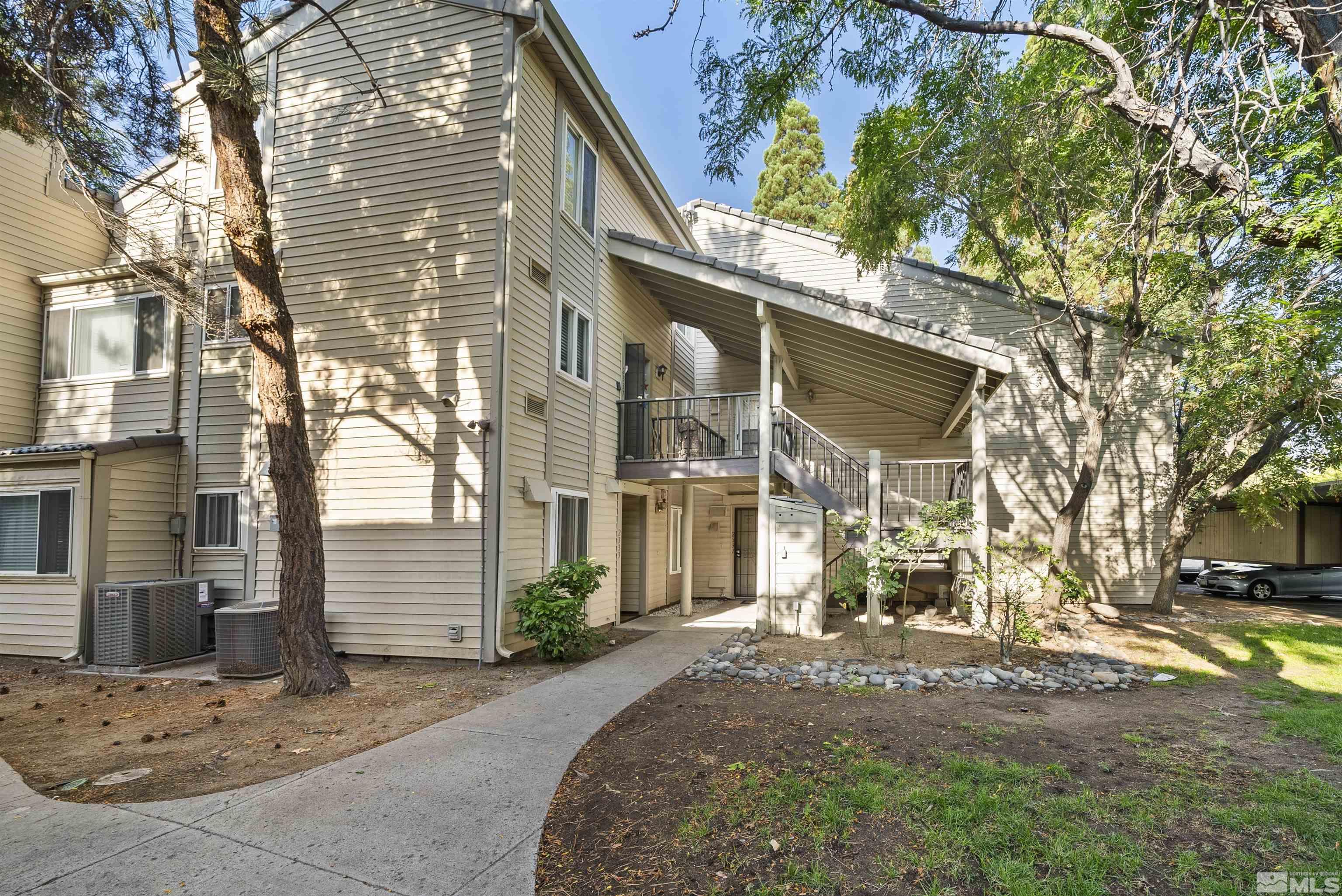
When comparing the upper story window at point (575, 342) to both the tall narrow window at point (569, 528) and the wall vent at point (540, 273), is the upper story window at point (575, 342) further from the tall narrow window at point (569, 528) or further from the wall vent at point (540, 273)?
the tall narrow window at point (569, 528)

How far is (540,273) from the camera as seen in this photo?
9008 millimetres

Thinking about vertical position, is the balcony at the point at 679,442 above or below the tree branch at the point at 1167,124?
below

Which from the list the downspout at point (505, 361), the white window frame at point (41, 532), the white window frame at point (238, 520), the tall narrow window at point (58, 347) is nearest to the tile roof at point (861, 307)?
the downspout at point (505, 361)

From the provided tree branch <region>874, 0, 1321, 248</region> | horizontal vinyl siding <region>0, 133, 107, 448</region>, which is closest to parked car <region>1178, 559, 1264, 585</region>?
tree branch <region>874, 0, 1321, 248</region>

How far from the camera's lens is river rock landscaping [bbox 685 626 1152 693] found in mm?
7027

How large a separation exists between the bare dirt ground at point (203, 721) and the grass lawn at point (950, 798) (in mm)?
1870

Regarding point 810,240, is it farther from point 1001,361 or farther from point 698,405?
point 1001,361

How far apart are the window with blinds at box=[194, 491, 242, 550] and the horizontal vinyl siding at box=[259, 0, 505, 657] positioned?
0.77 meters

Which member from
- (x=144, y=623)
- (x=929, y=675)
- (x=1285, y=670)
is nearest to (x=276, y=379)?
(x=144, y=623)

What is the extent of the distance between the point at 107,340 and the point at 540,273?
7030 millimetres

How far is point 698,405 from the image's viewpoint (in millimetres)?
14727

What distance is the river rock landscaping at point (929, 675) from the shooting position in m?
7.03

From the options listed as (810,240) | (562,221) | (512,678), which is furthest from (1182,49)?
(810,240)

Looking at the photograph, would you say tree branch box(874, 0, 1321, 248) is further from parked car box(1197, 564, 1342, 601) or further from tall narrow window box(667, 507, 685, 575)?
parked car box(1197, 564, 1342, 601)
